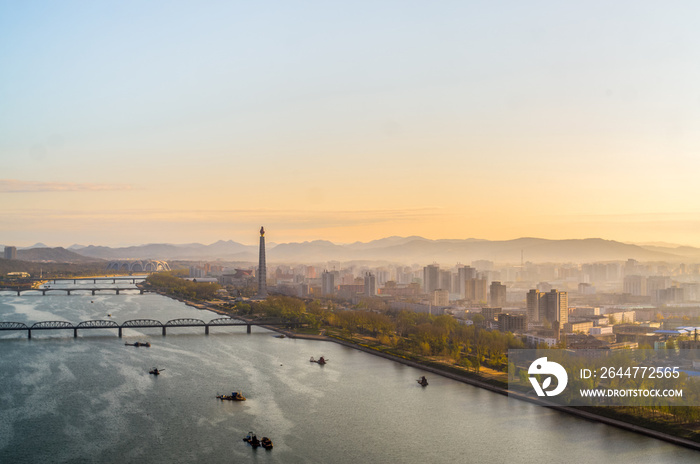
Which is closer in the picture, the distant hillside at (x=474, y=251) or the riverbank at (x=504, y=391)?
the riverbank at (x=504, y=391)

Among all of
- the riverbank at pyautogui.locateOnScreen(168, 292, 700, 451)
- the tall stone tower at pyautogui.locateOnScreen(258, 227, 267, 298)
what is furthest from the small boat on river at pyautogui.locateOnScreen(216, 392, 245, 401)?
the tall stone tower at pyautogui.locateOnScreen(258, 227, 267, 298)

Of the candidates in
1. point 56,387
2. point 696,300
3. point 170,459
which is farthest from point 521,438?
point 696,300

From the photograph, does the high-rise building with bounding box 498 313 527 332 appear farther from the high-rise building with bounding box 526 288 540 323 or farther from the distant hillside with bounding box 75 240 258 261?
the distant hillside with bounding box 75 240 258 261

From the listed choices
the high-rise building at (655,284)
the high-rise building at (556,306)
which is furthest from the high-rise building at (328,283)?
the high-rise building at (556,306)

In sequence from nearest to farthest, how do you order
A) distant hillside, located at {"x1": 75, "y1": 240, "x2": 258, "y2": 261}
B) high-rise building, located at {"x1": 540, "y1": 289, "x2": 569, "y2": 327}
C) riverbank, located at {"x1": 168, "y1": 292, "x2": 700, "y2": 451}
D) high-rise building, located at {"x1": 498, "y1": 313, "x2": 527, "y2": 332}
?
riverbank, located at {"x1": 168, "y1": 292, "x2": 700, "y2": 451} → high-rise building, located at {"x1": 498, "y1": 313, "x2": 527, "y2": 332} → high-rise building, located at {"x1": 540, "y1": 289, "x2": 569, "y2": 327} → distant hillside, located at {"x1": 75, "y1": 240, "x2": 258, "y2": 261}

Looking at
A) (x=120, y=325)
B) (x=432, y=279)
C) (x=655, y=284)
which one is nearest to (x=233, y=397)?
(x=120, y=325)

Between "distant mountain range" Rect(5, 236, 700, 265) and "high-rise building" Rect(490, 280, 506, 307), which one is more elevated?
"distant mountain range" Rect(5, 236, 700, 265)

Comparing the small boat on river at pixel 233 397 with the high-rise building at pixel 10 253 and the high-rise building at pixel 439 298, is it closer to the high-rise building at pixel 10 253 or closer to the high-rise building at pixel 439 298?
the high-rise building at pixel 439 298
